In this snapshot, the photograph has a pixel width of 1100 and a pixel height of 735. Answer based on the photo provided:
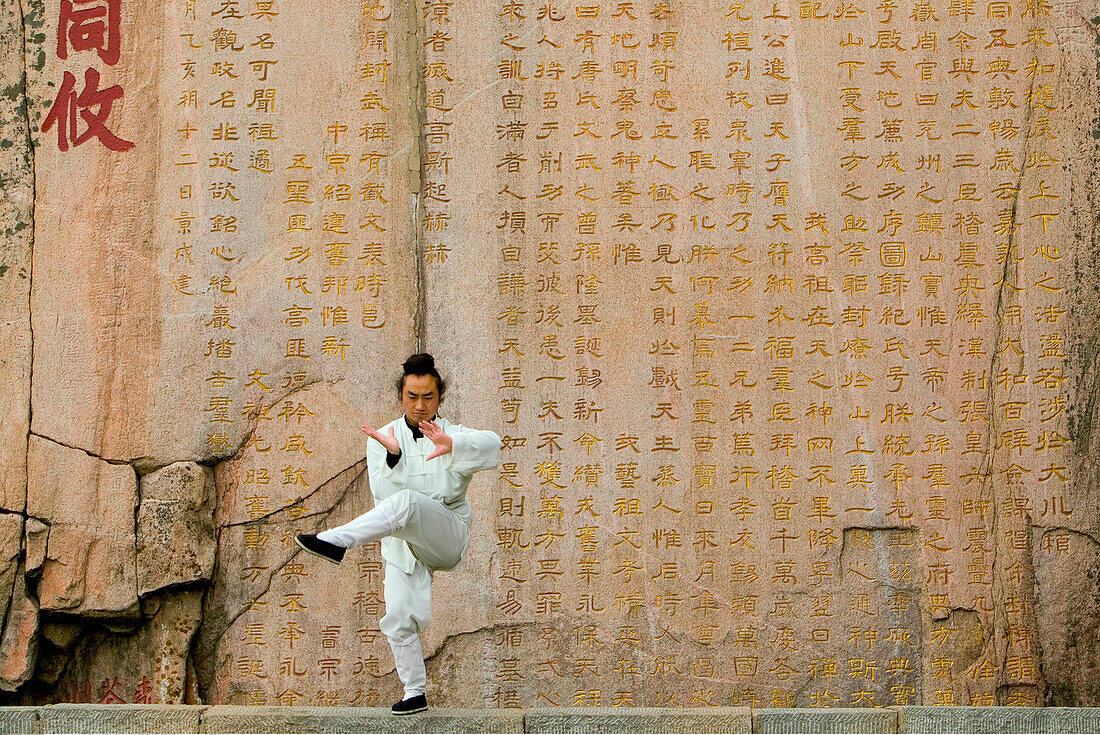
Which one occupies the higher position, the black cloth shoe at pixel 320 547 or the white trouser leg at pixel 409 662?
the black cloth shoe at pixel 320 547

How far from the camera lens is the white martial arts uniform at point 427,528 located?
380 cm

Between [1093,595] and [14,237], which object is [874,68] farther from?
[14,237]

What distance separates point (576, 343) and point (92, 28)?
2240 mm

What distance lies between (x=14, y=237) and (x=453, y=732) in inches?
102

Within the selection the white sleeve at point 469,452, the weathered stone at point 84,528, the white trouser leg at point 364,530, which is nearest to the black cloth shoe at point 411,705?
the white trouser leg at point 364,530

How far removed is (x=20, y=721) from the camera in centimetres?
433

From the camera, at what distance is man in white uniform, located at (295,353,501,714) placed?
3.80m

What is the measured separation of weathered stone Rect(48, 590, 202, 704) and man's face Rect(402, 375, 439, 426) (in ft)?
5.15

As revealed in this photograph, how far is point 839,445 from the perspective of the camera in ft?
15.8

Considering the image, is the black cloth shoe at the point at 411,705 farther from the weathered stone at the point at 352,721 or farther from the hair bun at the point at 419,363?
the hair bun at the point at 419,363

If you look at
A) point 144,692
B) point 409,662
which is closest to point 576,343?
point 409,662

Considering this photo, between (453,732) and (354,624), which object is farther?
(354,624)

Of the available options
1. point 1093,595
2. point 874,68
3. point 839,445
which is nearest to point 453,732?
point 839,445

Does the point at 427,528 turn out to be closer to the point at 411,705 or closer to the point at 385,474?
the point at 385,474
